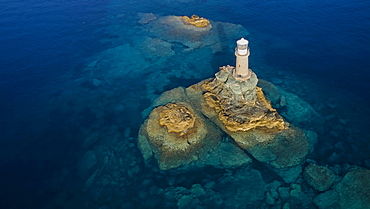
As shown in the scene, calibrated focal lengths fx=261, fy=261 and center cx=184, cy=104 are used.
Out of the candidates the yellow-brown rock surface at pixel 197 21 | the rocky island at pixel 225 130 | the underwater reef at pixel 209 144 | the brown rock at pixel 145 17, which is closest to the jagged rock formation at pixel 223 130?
the rocky island at pixel 225 130

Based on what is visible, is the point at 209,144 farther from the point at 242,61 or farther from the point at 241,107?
the point at 242,61

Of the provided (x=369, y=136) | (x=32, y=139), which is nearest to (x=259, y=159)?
(x=369, y=136)

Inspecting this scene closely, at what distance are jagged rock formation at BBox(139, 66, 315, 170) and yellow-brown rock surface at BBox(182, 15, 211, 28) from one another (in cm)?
2472

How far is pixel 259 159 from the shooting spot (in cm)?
3397

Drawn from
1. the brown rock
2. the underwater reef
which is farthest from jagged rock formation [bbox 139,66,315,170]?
the brown rock

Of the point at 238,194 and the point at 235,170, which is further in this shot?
→ the point at 235,170

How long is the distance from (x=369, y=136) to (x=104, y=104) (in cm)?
4047

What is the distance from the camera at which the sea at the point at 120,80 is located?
3312cm

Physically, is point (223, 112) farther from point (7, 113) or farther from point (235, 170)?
point (7, 113)

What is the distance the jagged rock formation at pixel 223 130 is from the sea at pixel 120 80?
2380 mm

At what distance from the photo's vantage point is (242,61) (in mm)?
37750

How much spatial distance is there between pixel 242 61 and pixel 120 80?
24303mm

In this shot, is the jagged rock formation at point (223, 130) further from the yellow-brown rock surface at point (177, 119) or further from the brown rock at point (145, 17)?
the brown rock at point (145, 17)

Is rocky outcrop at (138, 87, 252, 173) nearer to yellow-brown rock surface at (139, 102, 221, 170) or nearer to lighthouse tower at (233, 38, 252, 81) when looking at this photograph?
yellow-brown rock surface at (139, 102, 221, 170)
